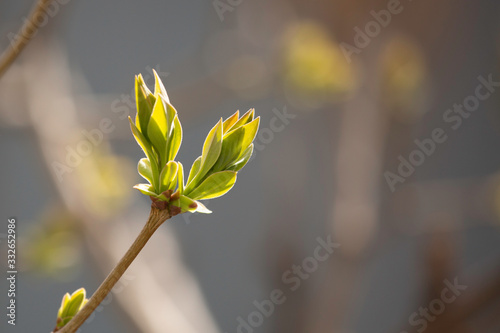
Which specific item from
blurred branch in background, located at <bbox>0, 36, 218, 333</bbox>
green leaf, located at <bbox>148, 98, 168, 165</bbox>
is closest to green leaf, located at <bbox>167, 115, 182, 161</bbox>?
green leaf, located at <bbox>148, 98, 168, 165</bbox>

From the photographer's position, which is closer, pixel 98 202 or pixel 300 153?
pixel 98 202

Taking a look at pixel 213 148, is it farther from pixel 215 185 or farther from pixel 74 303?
pixel 74 303

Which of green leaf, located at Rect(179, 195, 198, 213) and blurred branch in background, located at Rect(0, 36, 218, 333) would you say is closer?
green leaf, located at Rect(179, 195, 198, 213)

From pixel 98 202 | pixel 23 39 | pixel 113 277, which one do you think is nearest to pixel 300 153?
pixel 98 202

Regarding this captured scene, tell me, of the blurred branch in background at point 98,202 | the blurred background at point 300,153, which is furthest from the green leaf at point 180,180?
the blurred branch in background at point 98,202

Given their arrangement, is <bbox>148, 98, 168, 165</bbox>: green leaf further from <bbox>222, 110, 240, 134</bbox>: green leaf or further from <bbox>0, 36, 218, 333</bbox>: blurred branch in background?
<bbox>0, 36, 218, 333</bbox>: blurred branch in background

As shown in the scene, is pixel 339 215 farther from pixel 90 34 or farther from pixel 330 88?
pixel 90 34

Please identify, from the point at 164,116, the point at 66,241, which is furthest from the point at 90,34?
the point at 164,116
